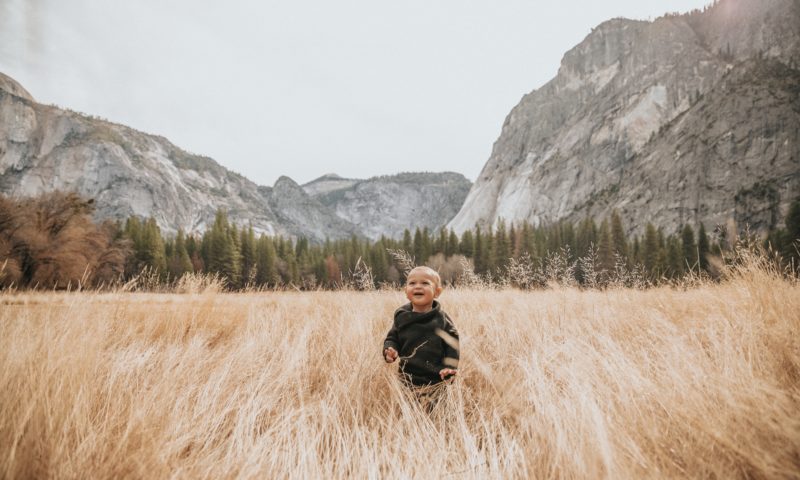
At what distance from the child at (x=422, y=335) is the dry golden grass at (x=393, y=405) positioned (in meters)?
0.18

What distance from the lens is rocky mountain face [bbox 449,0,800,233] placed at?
69.4 meters

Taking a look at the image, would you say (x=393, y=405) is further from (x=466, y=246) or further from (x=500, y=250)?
(x=466, y=246)

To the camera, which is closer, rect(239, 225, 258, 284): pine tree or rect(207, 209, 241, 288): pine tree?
rect(207, 209, 241, 288): pine tree

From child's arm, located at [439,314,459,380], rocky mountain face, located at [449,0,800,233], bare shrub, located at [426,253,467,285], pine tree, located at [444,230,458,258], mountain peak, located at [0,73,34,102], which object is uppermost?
mountain peak, located at [0,73,34,102]

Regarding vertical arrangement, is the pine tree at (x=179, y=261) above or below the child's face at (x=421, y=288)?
below

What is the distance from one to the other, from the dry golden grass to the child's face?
552mm

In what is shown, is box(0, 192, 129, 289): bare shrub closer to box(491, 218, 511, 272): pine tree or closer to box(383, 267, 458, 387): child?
box(383, 267, 458, 387): child

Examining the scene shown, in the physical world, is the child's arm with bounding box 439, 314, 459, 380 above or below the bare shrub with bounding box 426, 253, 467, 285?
above

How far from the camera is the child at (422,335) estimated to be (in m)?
2.49

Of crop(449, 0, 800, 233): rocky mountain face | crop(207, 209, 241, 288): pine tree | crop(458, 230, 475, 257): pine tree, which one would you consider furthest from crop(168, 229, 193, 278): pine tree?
crop(449, 0, 800, 233): rocky mountain face

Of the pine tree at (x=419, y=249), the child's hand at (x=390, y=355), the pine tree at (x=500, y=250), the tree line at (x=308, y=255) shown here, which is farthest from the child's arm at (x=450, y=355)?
the pine tree at (x=419, y=249)

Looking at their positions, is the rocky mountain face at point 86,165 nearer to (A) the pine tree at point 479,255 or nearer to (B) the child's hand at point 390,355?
(A) the pine tree at point 479,255

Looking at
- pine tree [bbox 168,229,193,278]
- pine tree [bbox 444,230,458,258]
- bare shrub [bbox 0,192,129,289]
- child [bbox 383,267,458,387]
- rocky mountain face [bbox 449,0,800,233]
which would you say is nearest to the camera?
child [bbox 383,267,458,387]

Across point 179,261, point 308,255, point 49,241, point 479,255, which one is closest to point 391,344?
point 49,241
